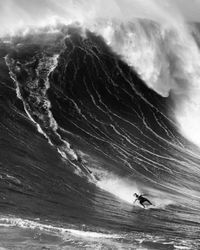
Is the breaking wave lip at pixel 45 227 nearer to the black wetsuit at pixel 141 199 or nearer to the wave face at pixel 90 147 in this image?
the wave face at pixel 90 147

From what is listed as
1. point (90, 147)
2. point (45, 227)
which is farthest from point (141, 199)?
point (90, 147)

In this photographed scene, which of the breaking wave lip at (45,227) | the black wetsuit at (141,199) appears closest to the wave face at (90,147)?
the breaking wave lip at (45,227)

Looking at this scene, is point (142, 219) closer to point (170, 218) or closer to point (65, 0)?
point (170, 218)

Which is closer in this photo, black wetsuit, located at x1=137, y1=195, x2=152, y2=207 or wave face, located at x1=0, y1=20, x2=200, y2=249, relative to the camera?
wave face, located at x1=0, y1=20, x2=200, y2=249

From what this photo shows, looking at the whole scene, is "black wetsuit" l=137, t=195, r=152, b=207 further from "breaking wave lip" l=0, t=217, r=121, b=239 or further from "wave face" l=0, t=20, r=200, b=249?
"breaking wave lip" l=0, t=217, r=121, b=239

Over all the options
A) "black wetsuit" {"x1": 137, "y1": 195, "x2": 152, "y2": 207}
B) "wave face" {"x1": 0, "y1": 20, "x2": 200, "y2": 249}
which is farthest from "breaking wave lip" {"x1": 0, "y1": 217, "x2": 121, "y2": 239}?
"black wetsuit" {"x1": 137, "y1": 195, "x2": 152, "y2": 207}

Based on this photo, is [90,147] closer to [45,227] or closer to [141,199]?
[141,199]
